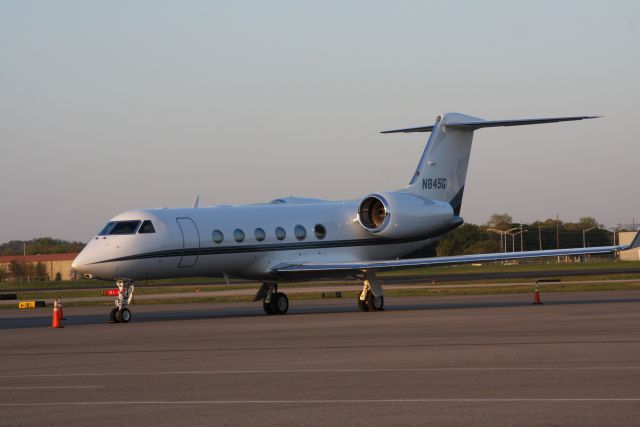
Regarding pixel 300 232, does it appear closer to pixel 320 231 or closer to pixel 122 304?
pixel 320 231

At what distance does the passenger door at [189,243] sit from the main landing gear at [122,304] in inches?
58.0

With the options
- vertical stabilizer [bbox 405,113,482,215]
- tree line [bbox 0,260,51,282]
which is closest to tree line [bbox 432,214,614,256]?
tree line [bbox 0,260,51,282]

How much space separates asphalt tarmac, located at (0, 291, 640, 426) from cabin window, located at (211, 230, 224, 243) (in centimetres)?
360

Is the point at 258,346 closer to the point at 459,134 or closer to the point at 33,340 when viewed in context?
the point at 33,340

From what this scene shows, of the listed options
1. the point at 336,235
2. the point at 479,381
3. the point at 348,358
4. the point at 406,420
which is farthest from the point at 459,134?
the point at 406,420

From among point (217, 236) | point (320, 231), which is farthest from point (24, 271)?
point (217, 236)

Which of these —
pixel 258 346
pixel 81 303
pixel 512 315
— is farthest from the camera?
pixel 81 303

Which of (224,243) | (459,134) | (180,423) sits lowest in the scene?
(180,423)

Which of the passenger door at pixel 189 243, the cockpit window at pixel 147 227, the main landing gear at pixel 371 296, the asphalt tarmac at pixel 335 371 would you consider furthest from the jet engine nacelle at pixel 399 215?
the cockpit window at pixel 147 227

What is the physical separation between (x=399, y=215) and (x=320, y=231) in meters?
2.28

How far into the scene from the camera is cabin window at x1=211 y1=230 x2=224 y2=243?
A: 1081 inches

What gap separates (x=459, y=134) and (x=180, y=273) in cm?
1011

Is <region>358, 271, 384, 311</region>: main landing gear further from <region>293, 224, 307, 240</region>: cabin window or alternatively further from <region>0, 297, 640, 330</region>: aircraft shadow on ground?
<region>293, 224, 307, 240</region>: cabin window

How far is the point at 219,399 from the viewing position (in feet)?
34.4
